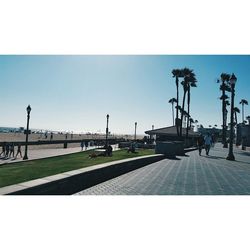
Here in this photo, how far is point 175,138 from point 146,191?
32524mm

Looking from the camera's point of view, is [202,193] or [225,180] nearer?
[202,193]

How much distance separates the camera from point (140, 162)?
10.5 meters

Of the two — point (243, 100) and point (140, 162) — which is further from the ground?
point (243, 100)

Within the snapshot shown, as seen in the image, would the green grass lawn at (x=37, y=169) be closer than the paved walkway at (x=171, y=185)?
No

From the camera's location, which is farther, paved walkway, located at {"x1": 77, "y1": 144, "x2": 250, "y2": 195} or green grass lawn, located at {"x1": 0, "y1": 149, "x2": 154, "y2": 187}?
green grass lawn, located at {"x1": 0, "y1": 149, "x2": 154, "y2": 187}

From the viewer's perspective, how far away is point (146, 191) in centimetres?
620

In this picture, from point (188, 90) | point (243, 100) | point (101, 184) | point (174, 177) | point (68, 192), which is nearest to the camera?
point (68, 192)

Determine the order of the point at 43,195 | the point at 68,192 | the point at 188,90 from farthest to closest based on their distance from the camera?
the point at 188,90 → the point at 68,192 → the point at 43,195

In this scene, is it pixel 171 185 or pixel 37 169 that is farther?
pixel 37 169

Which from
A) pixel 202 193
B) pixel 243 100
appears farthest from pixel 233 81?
pixel 243 100

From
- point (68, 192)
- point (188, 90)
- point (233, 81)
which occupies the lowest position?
point (68, 192)

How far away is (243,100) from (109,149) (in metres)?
99.7

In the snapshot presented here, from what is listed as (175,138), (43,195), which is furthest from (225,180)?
(175,138)
